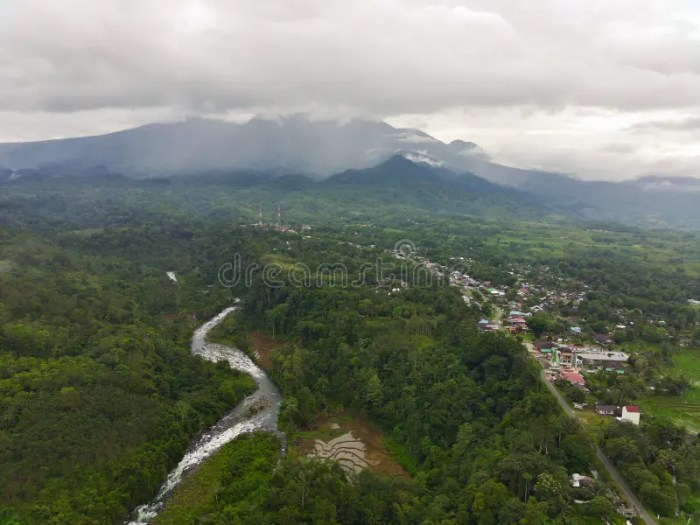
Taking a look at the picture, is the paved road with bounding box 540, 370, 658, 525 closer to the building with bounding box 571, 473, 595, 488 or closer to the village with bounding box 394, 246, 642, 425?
the building with bounding box 571, 473, 595, 488

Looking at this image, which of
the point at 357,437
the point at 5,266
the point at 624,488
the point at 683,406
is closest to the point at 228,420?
the point at 357,437

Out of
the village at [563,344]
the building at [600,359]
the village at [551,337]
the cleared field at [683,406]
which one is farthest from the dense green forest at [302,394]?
the building at [600,359]

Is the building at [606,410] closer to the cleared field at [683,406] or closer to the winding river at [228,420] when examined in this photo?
the cleared field at [683,406]

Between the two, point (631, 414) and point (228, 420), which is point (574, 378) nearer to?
point (631, 414)

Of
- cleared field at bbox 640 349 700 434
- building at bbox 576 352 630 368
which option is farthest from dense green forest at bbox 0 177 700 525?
building at bbox 576 352 630 368

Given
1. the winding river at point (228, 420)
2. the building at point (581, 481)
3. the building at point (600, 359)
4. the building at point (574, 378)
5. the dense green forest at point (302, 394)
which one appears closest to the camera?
the building at point (581, 481)

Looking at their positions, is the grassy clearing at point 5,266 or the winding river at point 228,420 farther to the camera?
the grassy clearing at point 5,266
